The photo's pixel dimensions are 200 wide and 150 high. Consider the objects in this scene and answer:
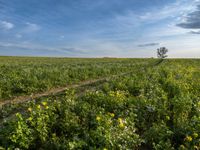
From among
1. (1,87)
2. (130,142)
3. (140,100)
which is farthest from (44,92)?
(130,142)

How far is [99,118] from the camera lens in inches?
189

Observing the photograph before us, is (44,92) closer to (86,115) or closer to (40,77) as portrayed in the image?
(40,77)

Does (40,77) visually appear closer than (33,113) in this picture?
No

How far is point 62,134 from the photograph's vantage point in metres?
5.28

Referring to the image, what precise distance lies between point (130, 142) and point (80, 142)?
981mm

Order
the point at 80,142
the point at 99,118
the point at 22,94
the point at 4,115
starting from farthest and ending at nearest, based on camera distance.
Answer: the point at 22,94, the point at 4,115, the point at 99,118, the point at 80,142

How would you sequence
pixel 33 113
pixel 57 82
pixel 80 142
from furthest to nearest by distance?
pixel 57 82, pixel 33 113, pixel 80 142

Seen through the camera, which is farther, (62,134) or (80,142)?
(62,134)

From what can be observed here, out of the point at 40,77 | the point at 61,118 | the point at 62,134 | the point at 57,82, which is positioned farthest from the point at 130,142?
the point at 40,77

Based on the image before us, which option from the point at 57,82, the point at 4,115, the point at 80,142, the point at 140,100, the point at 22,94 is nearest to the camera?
the point at 80,142

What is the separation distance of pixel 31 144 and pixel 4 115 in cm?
367

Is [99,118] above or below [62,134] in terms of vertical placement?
above

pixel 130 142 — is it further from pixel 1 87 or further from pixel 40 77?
pixel 40 77

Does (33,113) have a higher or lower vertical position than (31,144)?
higher
